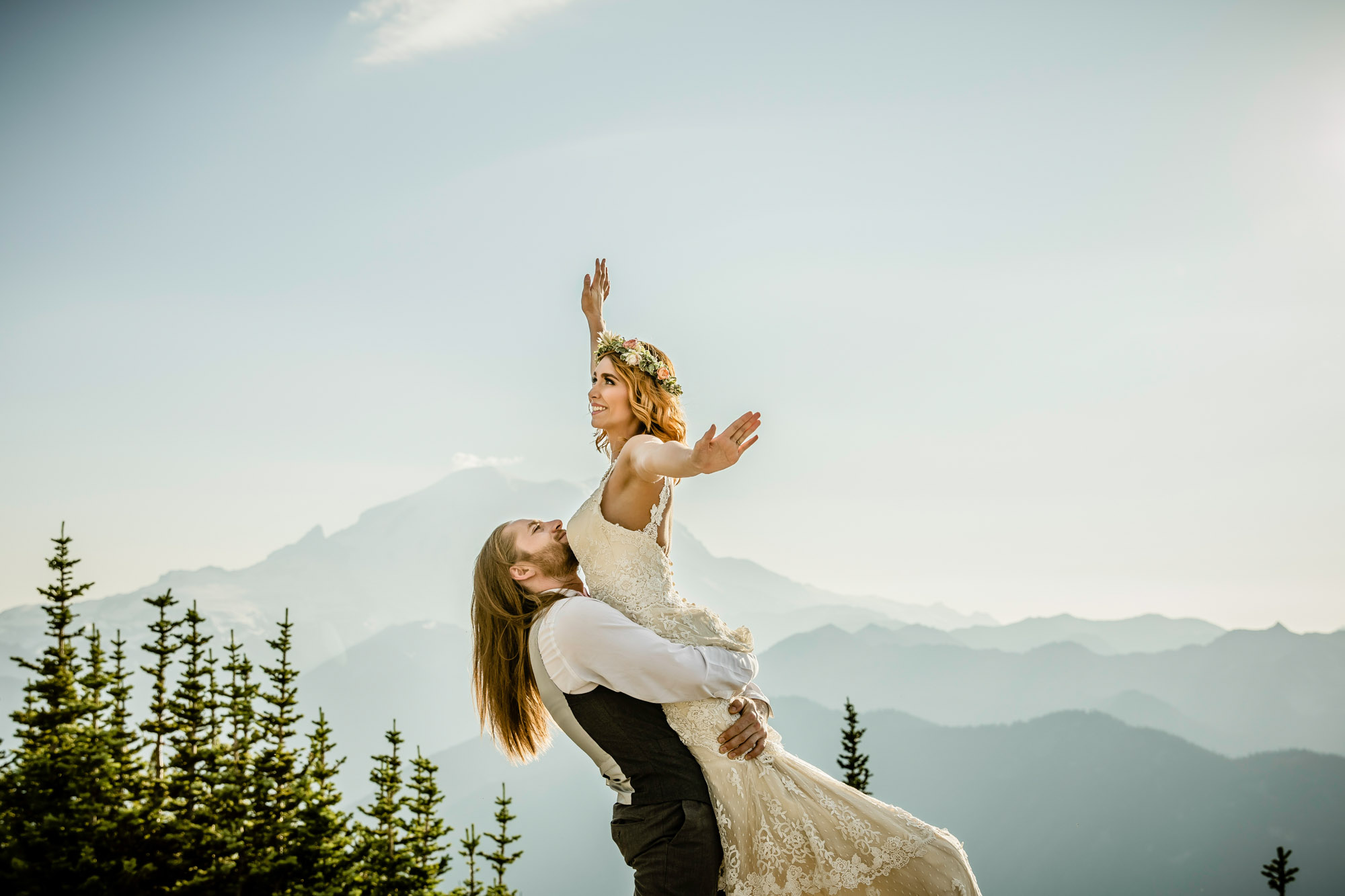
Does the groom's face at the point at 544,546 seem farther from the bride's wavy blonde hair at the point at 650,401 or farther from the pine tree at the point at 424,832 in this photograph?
the pine tree at the point at 424,832

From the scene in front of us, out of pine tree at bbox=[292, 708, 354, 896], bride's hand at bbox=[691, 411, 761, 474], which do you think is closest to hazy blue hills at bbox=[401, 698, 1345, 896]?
pine tree at bbox=[292, 708, 354, 896]

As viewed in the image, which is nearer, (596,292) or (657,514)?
(657,514)

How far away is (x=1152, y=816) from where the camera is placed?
143 meters

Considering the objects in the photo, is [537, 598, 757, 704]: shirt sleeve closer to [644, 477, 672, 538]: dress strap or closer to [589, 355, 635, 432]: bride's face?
[644, 477, 672, 538]: dress strap

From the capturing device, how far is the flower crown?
5.77 metres

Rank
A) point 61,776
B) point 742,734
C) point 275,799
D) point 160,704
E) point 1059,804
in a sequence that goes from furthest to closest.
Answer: point 1059,804 → point 275,799 → point 160,704 → point 61,776 → point 742,734

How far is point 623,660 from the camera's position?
183 inches

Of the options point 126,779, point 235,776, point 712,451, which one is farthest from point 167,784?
point 712,451

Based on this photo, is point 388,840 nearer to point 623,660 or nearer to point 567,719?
point 567,719

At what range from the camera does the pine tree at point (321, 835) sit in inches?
549

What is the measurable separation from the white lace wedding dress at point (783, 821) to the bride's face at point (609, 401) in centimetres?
104

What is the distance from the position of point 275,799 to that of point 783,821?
11.7 m

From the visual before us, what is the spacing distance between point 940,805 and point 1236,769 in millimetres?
50899

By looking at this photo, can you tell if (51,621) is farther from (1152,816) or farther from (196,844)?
(1152,816)
